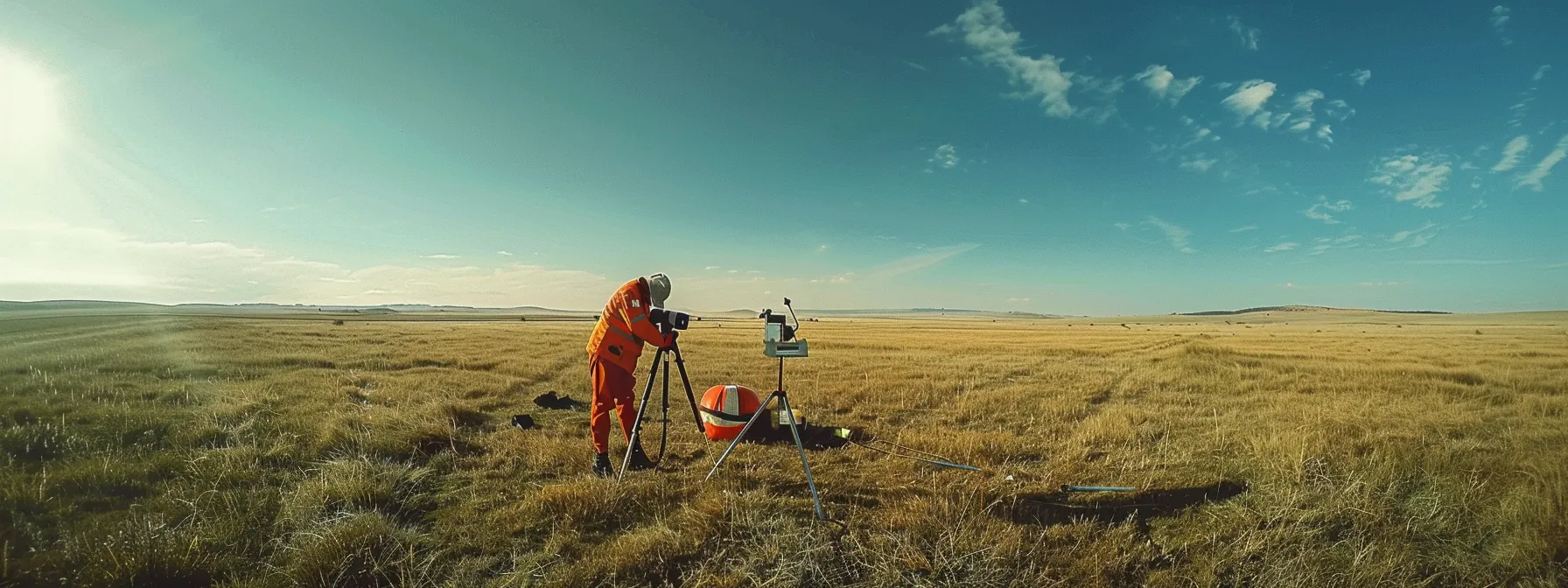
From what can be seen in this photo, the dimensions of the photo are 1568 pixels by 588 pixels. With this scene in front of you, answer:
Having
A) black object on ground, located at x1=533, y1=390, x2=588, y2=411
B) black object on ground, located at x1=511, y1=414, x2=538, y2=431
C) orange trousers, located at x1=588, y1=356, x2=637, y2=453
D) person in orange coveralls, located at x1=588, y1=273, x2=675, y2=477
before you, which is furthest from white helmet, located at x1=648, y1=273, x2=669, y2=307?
black object on ground, located at x1=533, y1=390, x2=588, y2=411

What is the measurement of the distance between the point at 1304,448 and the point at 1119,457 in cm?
218

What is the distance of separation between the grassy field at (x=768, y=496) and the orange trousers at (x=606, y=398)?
56cm

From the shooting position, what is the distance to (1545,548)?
14.3 ft

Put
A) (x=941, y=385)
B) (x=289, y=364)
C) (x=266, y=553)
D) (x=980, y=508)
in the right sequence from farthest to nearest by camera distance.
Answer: (x=289, y=364) → (x=941, y=385) → (x=980, y=508) → (x=266, y=553)

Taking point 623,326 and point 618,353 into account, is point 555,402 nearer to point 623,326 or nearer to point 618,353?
point 618,353

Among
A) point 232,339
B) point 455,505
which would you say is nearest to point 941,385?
point 455,505

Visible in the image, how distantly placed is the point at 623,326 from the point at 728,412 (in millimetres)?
2480

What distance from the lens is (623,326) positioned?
624 centimetres

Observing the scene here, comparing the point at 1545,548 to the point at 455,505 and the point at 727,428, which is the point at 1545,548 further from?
the point at 455,505

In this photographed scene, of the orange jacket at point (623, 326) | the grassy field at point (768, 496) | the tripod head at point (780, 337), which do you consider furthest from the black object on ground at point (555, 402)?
the tripod head at point (780, 337)

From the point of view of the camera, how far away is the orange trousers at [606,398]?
6297mm

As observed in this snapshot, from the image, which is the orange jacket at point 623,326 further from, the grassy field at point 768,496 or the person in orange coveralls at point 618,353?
the grassy field at point 768,496

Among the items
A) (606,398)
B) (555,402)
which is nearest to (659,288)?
(606,398)

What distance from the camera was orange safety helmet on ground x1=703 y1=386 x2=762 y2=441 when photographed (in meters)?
8.00
